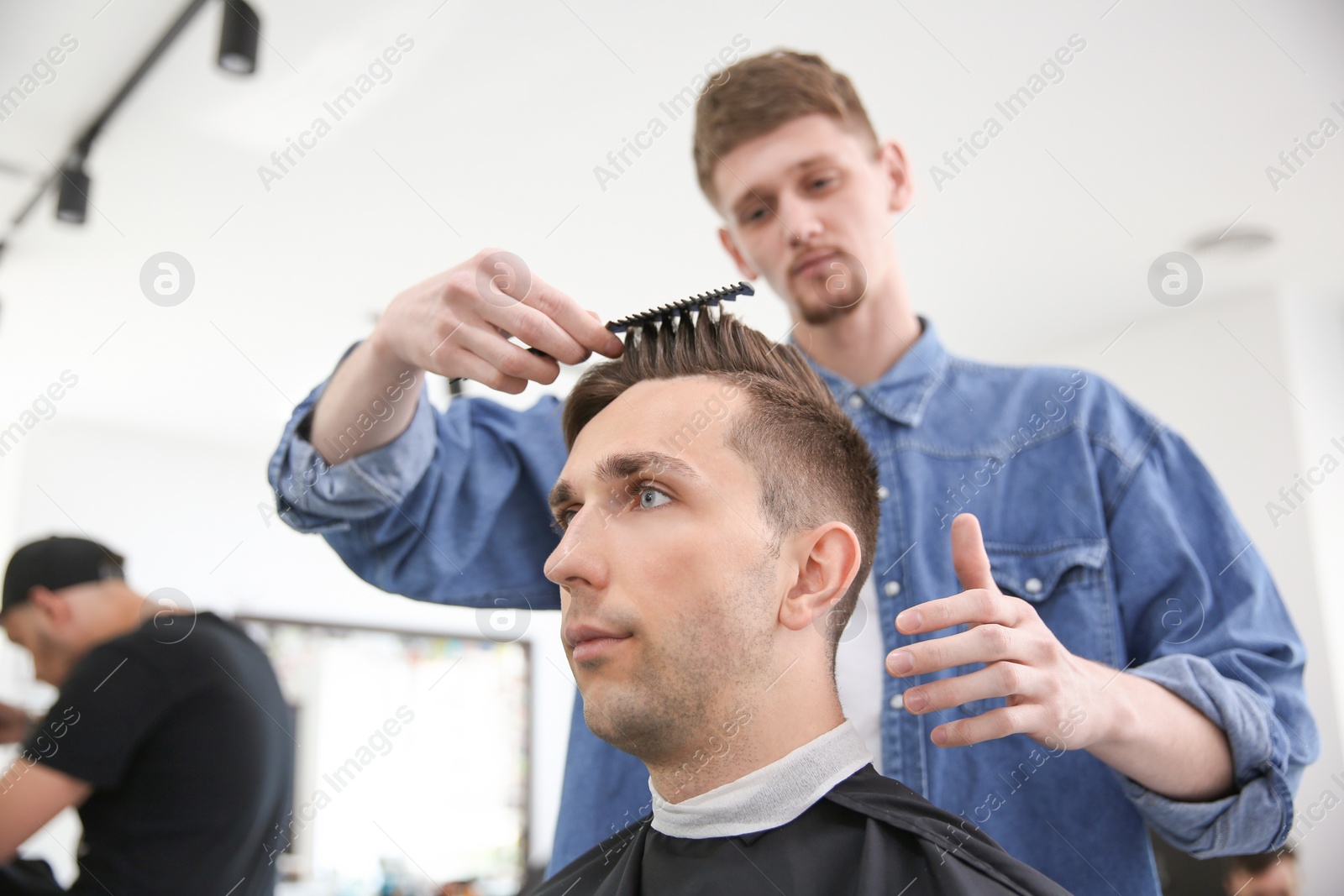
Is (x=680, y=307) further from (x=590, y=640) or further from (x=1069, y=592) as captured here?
(x=1069, y=592)

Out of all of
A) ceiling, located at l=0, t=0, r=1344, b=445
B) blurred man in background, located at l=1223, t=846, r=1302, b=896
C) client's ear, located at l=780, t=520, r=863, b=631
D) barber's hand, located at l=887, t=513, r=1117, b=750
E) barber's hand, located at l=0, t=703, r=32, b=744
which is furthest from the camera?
blurred man in background, located at l=1223, t=846, r=1302, b=896

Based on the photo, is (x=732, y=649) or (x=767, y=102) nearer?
(x=732, y=649)

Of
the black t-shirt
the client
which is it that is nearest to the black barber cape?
the client

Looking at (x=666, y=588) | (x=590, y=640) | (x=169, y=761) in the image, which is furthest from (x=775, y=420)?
(x=169, y=761)

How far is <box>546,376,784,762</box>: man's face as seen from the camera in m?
1.22

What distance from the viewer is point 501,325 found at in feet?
4.11

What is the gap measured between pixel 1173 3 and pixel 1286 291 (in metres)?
2.51

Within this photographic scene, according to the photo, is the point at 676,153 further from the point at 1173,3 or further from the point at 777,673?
the point at 777,673

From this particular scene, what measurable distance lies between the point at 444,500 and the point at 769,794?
29.1 inches

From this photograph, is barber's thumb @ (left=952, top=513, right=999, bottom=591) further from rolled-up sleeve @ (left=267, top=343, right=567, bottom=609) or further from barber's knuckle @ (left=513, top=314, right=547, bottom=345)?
rolled-up sleeve @ (left=267, top=343, right=567, bottom=609)

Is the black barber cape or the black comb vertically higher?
the black comb

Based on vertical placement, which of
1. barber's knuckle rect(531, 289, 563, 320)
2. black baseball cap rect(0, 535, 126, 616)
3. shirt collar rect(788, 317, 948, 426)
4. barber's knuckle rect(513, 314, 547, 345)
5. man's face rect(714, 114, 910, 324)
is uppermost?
man's face rect(714, 114, 910, 324)

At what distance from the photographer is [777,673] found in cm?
131

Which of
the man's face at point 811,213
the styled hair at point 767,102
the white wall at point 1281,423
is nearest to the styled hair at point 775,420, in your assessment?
the man's face at point 811,213
